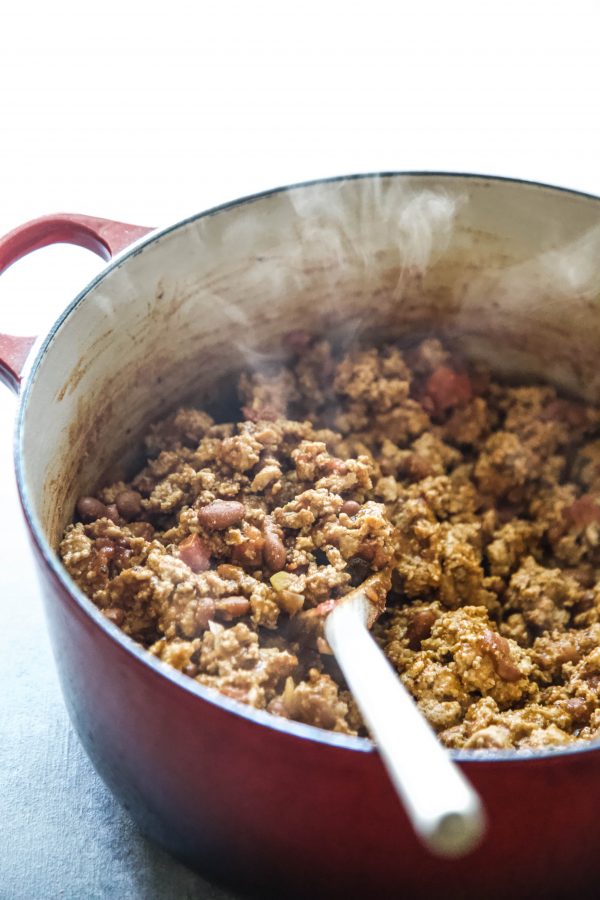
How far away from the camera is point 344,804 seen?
2.84 ft

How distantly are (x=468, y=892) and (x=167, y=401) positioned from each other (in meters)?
0.97

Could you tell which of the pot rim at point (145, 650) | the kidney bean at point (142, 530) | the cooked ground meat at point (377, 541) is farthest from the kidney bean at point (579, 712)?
the kidney bean at point (142, 530)

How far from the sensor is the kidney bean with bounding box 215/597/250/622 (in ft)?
3.98

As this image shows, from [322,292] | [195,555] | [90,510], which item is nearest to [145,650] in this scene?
[195,555]

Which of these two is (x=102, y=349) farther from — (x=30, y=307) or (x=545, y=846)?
(x=545, y=846)

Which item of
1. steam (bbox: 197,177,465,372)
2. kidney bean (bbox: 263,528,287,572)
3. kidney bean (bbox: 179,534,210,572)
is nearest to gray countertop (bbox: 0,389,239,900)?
kidney bean (bbox: 179,534,210,572)

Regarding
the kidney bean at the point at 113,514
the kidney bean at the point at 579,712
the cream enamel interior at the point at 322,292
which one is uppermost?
the cream enamel interior at the point at 322,292

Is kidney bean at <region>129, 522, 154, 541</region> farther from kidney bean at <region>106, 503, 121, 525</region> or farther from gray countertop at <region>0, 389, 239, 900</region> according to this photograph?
gray countertop at <region>0, 389, 239, 900</region>

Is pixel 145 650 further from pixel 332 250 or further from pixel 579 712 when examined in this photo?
pixel 332 250

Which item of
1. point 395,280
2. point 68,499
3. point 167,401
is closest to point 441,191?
point 395,280

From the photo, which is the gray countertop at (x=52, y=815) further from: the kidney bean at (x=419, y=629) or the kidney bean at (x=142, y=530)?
the kidney bean at (x=419, y=629)

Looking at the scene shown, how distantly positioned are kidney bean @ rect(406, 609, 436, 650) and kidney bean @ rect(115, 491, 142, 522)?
48 cm

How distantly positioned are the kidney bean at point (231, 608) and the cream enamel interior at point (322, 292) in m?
0.27

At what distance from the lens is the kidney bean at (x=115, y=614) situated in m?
1.20
